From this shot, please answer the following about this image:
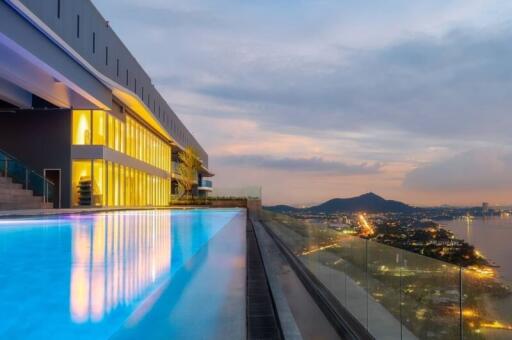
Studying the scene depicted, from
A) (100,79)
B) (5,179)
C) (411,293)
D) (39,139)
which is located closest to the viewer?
(411,293)

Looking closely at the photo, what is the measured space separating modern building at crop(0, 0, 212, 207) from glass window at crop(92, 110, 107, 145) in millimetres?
52

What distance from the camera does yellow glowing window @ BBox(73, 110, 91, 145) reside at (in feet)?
Answer: 78.1

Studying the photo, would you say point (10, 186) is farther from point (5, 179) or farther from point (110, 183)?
point (110, 183)

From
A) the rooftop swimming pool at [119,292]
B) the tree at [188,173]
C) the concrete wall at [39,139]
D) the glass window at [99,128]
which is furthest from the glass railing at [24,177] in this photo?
the tree at [188,173]

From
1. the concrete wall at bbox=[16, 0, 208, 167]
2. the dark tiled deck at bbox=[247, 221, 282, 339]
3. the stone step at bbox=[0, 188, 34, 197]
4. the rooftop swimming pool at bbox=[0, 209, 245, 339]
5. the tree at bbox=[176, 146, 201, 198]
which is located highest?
the concrete wall at bbox=[16, 0, 208, 167]

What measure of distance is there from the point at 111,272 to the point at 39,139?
823 inches

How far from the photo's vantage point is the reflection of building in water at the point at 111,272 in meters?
3.43

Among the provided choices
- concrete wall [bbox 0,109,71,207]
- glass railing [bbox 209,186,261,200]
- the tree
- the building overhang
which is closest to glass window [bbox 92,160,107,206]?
concrete wall [bbox 0,109,71,207]

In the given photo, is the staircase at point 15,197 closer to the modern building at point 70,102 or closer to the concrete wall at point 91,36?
the modern building at point 70,102

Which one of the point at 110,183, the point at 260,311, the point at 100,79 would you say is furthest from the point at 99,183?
the point at 260,311

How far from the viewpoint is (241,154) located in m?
70.5

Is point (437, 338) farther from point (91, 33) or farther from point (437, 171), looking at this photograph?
point (437, 171)

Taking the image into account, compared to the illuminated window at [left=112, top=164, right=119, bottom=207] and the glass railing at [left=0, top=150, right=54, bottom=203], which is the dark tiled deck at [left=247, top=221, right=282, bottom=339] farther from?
the illuminated window at [left=112, top=164, right=119, bottom=207]

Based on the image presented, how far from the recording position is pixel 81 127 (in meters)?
24.2
